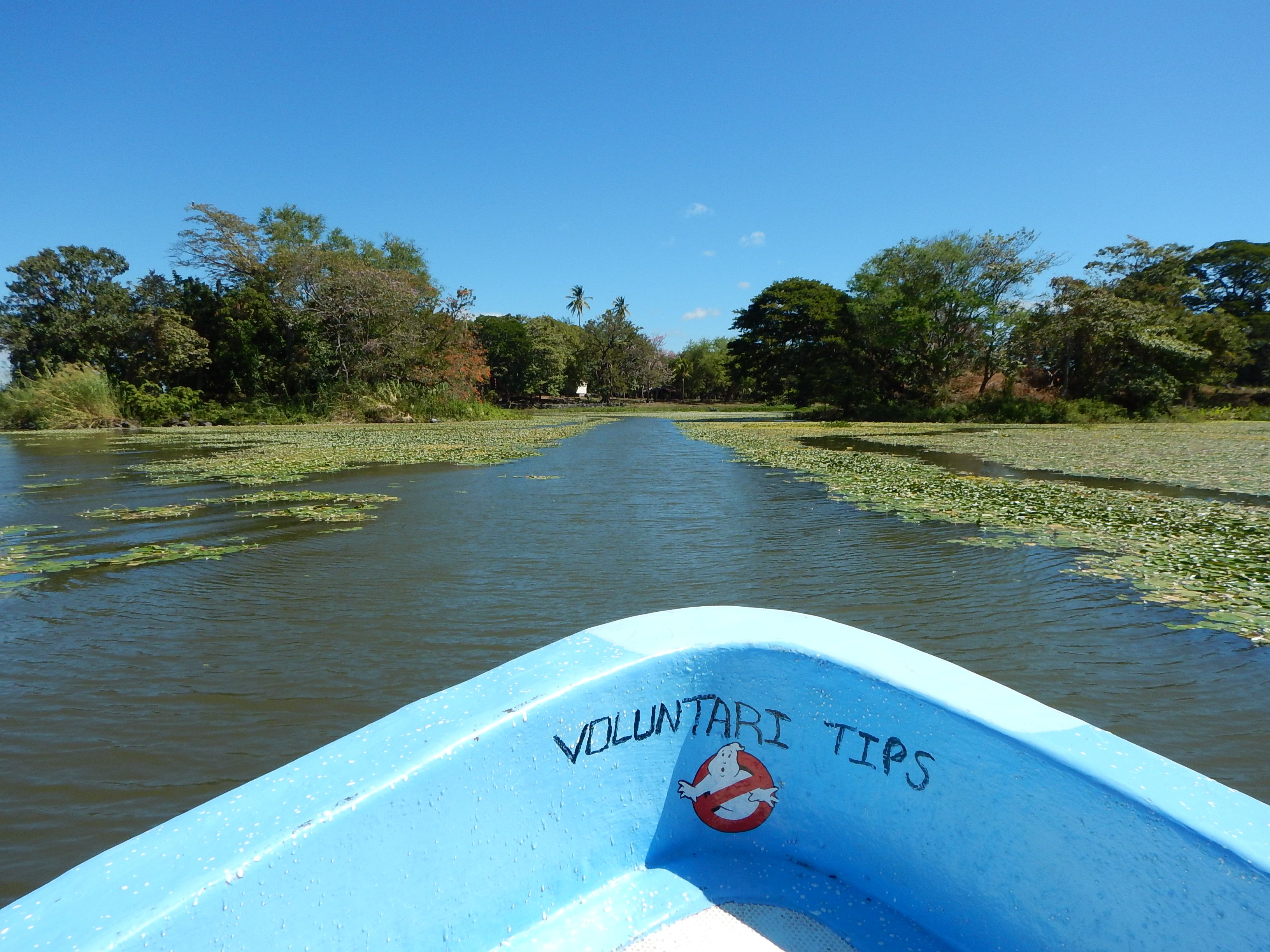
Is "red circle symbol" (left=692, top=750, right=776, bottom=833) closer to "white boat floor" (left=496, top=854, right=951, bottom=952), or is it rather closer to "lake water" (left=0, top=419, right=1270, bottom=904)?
"white boat floor" (left=496, top=854, right=951, bottom=952)

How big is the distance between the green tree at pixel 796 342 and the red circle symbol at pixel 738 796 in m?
27.7

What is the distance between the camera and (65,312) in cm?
3188

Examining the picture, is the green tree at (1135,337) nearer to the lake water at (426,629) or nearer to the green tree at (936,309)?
the green tree at (936,309)

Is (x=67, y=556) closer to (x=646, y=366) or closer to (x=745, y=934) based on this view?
(x=745, y=934)

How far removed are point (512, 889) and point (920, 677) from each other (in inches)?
34.9

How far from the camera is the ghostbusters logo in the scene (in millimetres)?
1585

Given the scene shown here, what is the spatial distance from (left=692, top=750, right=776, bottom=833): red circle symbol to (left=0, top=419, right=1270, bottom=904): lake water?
1688mm

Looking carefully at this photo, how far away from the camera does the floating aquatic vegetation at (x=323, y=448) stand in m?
10.7

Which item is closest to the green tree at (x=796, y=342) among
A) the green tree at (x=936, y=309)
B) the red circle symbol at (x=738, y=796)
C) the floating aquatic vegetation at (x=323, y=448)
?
the green tree at (x=936, y=309)

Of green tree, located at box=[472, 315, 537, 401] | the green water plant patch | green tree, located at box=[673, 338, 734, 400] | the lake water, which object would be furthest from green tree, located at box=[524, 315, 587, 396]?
the lake water

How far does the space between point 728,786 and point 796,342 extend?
33993 mm

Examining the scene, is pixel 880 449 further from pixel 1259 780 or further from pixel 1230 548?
pixel 1259 780

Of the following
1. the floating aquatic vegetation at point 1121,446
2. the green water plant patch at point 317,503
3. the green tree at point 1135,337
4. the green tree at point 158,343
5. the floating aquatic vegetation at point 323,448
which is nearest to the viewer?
the green water plant patch at point 317,503

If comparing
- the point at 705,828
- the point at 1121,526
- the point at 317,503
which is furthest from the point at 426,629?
the point at 1121,526
